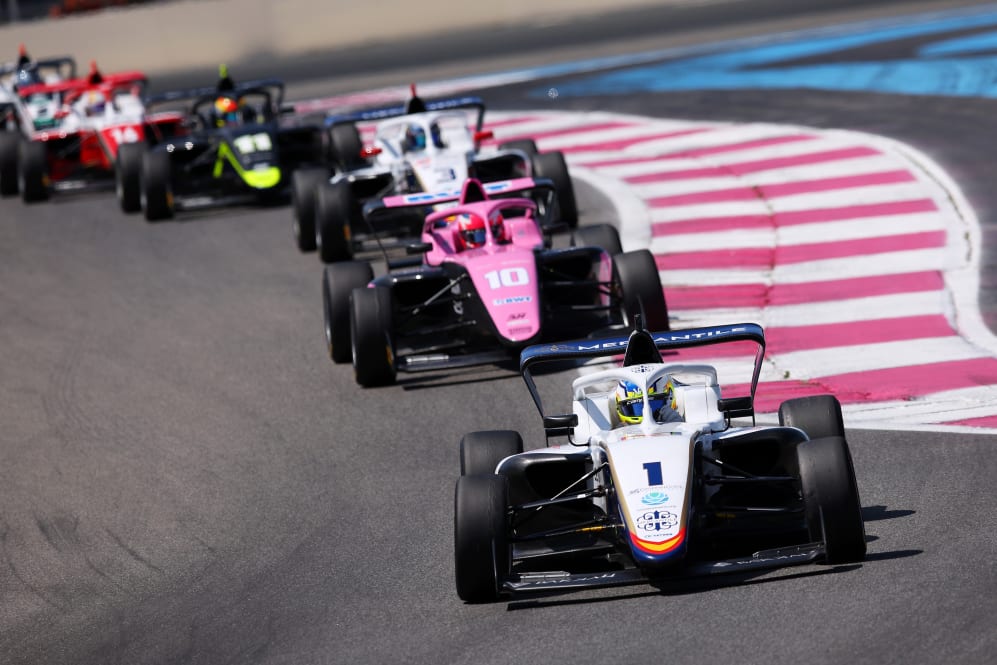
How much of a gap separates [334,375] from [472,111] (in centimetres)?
1385

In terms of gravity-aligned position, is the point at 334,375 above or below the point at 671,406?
below

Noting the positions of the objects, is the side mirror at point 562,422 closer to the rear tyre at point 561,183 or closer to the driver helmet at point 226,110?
the rear tyre at point 561,183

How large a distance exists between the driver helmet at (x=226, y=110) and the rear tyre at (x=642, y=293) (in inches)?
383

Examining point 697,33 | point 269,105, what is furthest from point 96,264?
point 697,33

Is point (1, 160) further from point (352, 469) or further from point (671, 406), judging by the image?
point (671, 406)

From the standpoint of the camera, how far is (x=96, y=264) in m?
18.5

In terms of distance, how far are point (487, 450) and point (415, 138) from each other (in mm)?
9297

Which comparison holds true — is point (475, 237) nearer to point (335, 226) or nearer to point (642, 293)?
point (642, 293)

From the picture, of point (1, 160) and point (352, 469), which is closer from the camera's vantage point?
point (352, 469)

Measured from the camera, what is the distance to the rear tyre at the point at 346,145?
791 inches

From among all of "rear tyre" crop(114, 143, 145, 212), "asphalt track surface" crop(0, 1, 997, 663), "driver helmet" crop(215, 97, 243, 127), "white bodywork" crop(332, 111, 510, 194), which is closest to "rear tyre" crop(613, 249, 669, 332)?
"asphalt track surface" crop(0, 1, 997, 663)

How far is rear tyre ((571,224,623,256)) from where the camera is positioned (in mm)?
13258

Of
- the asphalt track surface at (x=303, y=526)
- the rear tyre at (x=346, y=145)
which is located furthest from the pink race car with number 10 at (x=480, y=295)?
the rear tyre at (x=346, y=145)

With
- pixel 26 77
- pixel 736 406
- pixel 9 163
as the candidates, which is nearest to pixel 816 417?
pixel 736 406
